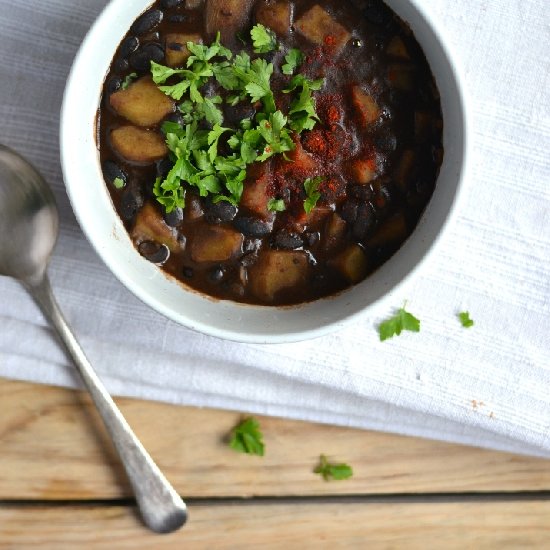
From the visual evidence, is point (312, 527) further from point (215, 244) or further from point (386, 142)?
point (386, 142)

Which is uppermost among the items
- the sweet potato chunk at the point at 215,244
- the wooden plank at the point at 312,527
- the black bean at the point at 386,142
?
the black bean at the point at 386,142

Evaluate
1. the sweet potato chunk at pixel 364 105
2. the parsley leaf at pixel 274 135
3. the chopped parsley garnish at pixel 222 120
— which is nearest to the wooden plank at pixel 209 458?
the chopped parsley garnish at pixel 222 120

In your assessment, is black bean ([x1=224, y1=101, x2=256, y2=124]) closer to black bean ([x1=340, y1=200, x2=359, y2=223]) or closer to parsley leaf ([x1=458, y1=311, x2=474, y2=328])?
black bean ([x1=340, y1=200, x2=359, y2=223])

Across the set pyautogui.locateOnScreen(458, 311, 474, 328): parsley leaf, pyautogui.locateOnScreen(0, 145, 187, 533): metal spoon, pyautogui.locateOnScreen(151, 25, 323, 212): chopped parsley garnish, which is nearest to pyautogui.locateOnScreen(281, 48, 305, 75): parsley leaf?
pyautogui.locateOnScreen(151, 25, 323, 212): chopped parsley garnish

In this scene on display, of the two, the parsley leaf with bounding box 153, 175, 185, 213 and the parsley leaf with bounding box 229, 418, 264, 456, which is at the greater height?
the parsley leaf with bounding box 153, 175, 185, 213

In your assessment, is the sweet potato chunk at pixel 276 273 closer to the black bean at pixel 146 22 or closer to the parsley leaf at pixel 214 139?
the parsley leaf at pixel 214 139

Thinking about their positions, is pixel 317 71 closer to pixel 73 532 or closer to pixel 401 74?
pixel 401 74
